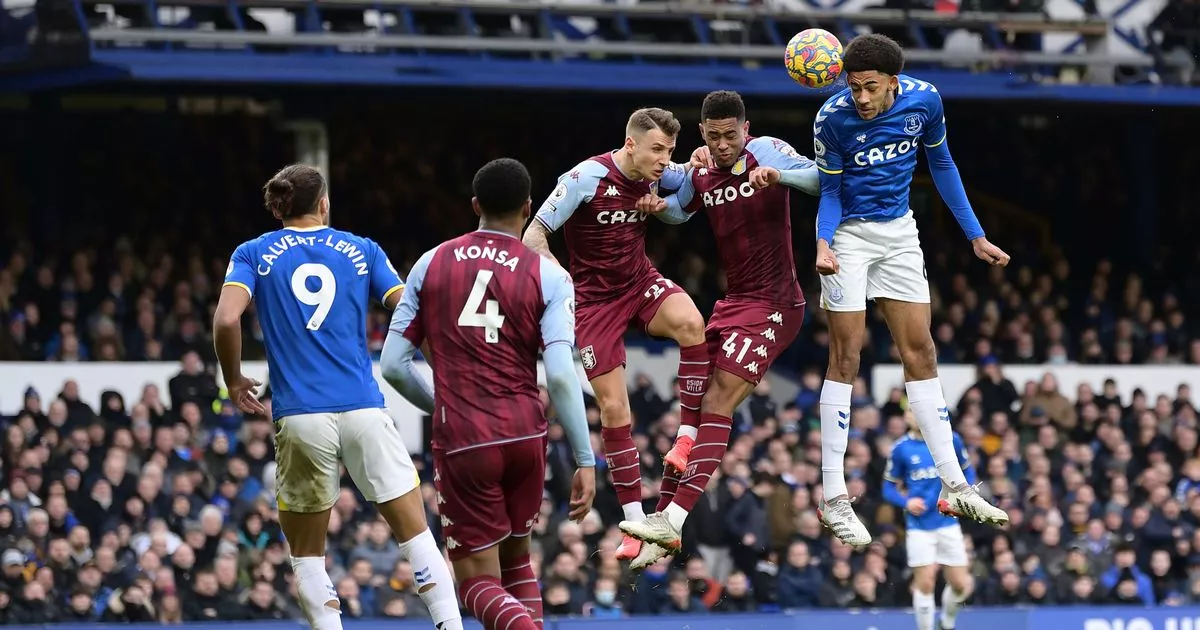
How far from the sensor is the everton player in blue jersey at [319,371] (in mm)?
10461

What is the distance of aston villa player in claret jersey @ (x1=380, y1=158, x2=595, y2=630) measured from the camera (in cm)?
970

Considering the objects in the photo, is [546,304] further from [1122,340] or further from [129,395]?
[1122,340]

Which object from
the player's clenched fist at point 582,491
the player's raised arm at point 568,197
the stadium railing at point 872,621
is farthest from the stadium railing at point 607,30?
the player's clenched fist at point 582,491

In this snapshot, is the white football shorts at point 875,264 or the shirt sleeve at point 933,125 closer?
the shirt sleeve at point 933,125

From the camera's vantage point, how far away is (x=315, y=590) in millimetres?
10734

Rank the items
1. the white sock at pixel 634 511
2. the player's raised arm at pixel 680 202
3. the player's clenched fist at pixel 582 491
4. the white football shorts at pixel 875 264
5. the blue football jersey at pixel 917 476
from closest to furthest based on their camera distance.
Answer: the player's clenched fist at pixel 582 491
the white football shorts at pixel 875 264
the white sock at pixel 634 511
the player's raised arm at pixel 680 202
the blue football jersey at pixel 917 476

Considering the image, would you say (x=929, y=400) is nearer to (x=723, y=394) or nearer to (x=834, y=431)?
(x=834, y=431)

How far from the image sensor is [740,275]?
40.3 ft

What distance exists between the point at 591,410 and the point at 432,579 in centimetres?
1036

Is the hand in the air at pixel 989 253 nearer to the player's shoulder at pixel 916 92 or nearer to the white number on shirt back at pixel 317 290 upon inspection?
the player's shoulder at pixel 916 92

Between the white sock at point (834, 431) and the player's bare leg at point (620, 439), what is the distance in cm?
109

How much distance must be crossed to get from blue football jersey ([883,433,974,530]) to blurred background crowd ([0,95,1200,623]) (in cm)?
106

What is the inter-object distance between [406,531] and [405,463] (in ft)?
1.16

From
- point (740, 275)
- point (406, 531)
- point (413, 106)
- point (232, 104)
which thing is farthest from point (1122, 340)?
point (406, 531)
